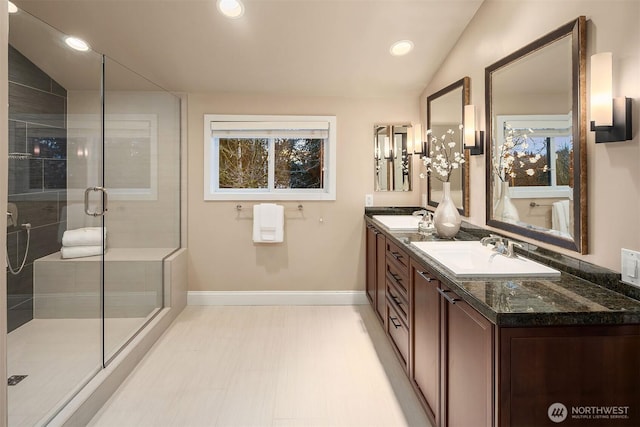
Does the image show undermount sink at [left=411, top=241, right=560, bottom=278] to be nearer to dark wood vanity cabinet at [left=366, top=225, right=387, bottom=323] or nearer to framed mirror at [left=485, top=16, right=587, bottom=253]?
framed mirror at [left=485, top=16, right=587, bottom=253]

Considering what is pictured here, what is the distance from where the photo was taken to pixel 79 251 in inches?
95.8

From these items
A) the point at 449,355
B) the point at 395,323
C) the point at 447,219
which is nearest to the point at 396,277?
the point at 395,323

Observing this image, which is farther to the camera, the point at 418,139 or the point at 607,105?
the point at 418,139

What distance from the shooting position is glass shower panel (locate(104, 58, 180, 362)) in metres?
2.76

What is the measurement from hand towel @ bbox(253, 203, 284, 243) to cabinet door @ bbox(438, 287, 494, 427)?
2.33m

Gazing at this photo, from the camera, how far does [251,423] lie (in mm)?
2100

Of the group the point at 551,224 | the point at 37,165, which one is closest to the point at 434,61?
the point at 551,224

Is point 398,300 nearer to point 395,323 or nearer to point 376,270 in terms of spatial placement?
point 395,323

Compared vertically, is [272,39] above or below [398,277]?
above

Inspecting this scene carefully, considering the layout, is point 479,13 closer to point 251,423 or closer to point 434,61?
point 434,61

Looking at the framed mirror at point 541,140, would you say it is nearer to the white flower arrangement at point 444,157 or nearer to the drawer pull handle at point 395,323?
the white flower arrangement at point 444,157

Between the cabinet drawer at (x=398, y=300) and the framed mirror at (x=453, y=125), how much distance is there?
75 centimetres

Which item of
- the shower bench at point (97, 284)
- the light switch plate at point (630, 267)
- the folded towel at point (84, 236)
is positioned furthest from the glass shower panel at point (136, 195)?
the light switch plate at point (630, 267)

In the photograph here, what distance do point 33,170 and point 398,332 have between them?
88.0 inches
